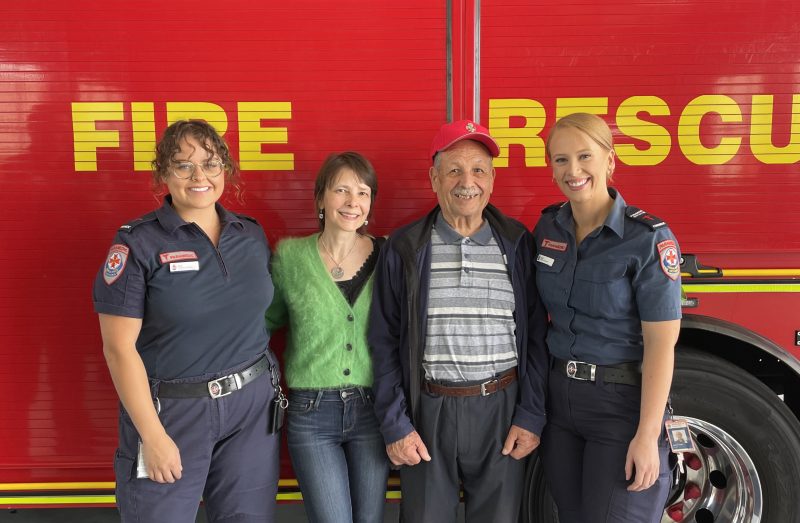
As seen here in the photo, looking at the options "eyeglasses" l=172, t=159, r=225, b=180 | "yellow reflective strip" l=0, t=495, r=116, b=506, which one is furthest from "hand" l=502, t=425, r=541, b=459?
"yellow reflective strip" l=0, t=495, r=116, b=506

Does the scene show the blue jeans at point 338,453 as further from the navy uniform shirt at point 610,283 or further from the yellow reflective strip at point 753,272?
the yellow reflective strip at point 753,272

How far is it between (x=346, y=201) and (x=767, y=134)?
6.04 feet

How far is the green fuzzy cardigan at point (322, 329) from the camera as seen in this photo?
2098 mm

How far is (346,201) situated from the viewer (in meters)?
2.12

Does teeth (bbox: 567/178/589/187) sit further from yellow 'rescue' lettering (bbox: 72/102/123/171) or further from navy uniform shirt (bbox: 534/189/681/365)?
yellow 'rescue' lettering (bbox: 72/102/123/171)

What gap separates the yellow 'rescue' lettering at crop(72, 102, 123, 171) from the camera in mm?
2574

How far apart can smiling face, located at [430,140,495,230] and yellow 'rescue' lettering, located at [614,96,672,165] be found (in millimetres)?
848

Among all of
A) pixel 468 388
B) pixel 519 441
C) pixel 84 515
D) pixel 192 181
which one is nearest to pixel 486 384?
pixel 468 388

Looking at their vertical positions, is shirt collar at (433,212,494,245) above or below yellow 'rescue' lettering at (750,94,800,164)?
below

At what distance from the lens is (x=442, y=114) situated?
2590 mm

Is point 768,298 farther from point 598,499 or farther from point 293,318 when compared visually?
point 293,318

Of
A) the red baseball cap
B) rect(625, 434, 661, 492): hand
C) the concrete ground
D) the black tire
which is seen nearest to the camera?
rect(625, 434, 661, 492): hand

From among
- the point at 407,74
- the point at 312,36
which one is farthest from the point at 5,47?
the point at 407,74

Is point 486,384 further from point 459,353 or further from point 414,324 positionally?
point 414,324
